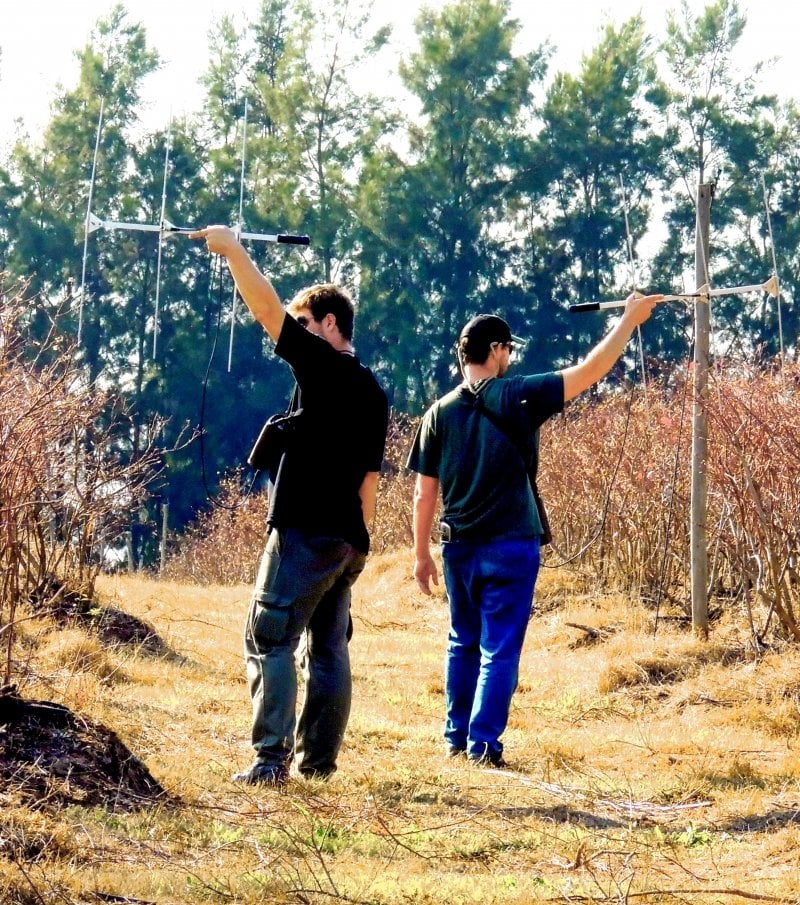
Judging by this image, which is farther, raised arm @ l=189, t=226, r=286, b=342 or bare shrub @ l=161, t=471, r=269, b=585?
bare shrub @ l=161, t=471, r=269, b=585

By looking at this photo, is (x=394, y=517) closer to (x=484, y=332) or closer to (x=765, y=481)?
(x=765, y=481)

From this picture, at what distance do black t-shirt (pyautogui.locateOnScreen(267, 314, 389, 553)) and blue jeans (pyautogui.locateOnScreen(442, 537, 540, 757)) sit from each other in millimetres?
870

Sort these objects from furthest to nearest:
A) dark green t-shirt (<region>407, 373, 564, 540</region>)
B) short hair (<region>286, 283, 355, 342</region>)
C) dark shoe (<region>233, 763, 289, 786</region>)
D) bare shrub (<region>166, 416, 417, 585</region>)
→ bare shrub (<region>166, 416, 417, 585</region>) → dark green t-shirt (<region>407, 373, 564, 540</region>) → short hair (<region>286, 283, 355, 342</region>) → dark shoe (<region>233, 763, 289, 786</region>)

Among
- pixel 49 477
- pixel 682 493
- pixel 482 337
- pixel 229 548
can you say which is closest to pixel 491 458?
pixel 482 337

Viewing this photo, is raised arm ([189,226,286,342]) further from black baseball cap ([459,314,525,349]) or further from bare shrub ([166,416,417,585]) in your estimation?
bare shrub ([166,416,417,585])

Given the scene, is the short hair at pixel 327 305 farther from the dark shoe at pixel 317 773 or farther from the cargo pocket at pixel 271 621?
the dark shoe at pixel 317 773

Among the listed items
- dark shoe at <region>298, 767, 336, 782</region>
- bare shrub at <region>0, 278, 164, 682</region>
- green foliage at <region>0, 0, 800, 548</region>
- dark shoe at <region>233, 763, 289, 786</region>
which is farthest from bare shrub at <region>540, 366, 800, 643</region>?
green foliage at <region>0, 0, 800, 548</region>

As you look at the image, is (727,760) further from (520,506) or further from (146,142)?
(146,142)

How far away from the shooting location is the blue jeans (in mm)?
5570

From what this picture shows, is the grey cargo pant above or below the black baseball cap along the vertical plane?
below

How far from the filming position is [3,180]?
36.8 meters

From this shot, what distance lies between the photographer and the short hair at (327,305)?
4.93 meters

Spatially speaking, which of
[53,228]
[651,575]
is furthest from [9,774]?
[53,228]

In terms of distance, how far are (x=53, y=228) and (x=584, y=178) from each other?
13.6 meters
